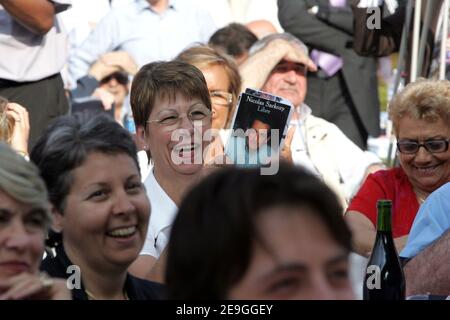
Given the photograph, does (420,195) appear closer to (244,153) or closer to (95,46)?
(244,153)

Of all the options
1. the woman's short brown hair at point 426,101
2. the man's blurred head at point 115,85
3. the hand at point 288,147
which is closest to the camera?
the woman's short brown hair at point 426,101

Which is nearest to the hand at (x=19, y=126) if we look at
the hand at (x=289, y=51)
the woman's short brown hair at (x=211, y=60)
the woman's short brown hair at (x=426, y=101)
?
the woman's short brown hair at (x=211, y=60)

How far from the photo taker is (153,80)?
462 cm

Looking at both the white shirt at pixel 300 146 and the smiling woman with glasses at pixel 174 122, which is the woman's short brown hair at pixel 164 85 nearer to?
the smiling woman with glasses at pixel 174 122

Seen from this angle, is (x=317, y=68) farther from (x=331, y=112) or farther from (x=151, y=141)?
(x=151, y=141)

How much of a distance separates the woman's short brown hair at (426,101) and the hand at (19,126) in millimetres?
1819

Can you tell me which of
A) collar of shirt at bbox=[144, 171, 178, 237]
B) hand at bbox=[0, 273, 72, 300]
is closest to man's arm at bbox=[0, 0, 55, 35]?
collar of shirt at bbox=[144, 171, 178, 237]

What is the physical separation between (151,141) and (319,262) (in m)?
2.73

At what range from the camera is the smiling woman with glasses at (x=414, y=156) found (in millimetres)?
5109

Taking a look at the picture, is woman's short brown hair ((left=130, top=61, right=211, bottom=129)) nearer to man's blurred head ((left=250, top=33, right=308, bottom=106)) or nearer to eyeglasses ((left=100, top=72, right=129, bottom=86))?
man's blurred head ((left=250, top=33, right=308, bottom=106))

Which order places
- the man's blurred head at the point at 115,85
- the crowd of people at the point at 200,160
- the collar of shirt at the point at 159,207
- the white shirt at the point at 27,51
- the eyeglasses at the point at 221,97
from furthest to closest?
the man's blurred head at the point at 115,85, the white shirt at the point at 27,51, the eyeglasses at the point at 221,97, the collar of shirt at the point at 159,207, the crowd of people at the point at 200,160

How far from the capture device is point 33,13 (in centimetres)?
570

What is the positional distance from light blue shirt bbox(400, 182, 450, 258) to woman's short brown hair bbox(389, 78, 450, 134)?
1.09 m

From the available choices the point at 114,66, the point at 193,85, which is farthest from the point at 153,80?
the point at 114,66
